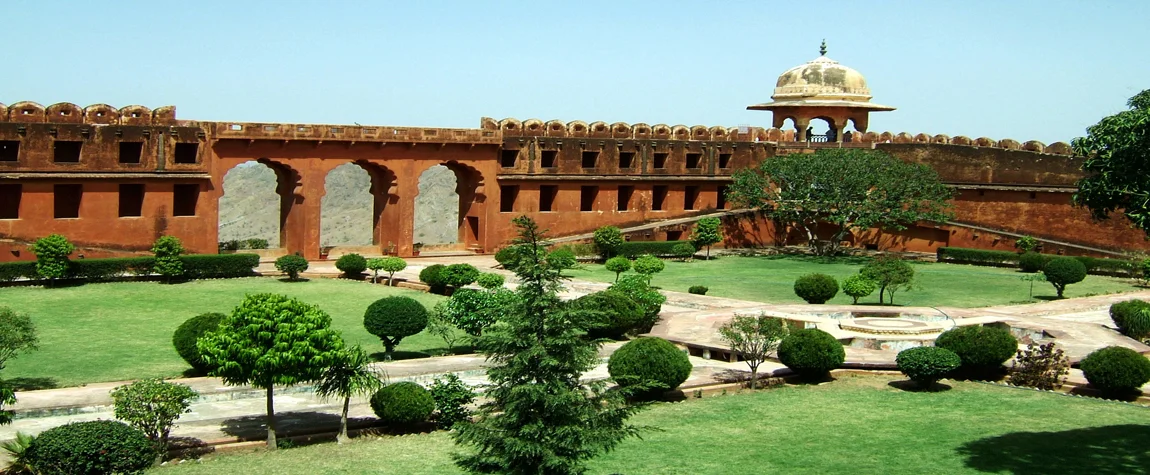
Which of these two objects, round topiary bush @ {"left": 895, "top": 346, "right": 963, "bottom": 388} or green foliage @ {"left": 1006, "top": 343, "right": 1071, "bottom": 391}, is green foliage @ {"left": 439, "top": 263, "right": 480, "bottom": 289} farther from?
green foliage @ {"left": 1006, "top": 343, "right": 1071, "bottom": 391}

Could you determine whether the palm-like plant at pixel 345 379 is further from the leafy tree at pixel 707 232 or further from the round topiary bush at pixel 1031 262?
the round topiary bush at pixel 1031 262

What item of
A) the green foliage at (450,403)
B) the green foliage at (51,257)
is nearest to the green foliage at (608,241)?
the green foliage at (51,257)

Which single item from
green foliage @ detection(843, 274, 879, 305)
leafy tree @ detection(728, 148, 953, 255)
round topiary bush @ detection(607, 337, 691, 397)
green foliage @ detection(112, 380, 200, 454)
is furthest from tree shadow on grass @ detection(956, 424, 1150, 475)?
leafy tree @ detection(728, 148, 953, 255)

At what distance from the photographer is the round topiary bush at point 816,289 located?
3114 centimetres

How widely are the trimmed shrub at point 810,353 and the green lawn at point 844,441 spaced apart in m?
0.62

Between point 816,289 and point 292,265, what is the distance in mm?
12955

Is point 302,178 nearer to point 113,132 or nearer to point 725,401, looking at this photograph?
point 113,132

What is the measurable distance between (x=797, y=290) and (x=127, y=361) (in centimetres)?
1494

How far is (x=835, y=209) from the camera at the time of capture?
44312 millimetres

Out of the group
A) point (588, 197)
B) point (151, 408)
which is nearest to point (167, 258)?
point (588, 197)

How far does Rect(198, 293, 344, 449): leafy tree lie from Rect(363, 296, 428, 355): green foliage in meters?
6.49

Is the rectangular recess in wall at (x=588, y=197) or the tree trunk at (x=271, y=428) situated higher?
the rectangular recess in wall at (x=588, y=197)

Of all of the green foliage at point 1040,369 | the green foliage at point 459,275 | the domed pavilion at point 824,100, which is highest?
the domed pavilion at point 824,100

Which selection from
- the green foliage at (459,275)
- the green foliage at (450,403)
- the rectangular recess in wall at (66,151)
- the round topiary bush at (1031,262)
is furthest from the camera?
the round topiary bush at (1031,262)
